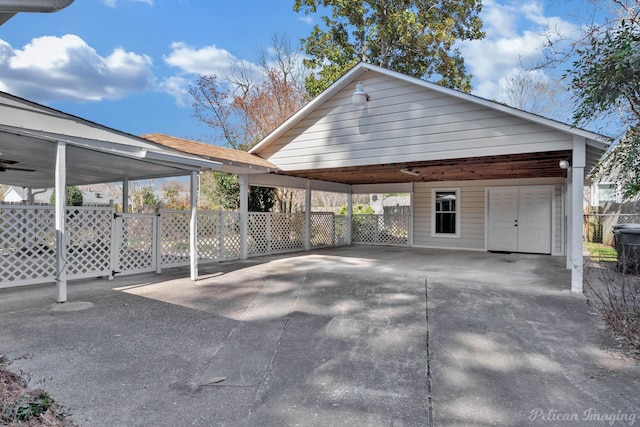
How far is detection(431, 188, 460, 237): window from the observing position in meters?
12.3

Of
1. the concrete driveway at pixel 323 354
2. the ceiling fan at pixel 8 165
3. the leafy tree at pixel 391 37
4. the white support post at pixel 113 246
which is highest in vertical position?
the leafy tree at pixel 391 37

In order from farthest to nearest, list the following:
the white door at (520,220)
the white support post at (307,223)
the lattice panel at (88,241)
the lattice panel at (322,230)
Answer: the lattice panel at (322,230), the white support post at (307,223), the white door at (520,220), the lattice panel at (88,241)

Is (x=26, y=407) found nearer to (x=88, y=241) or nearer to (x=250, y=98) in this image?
(x=88, y=241)

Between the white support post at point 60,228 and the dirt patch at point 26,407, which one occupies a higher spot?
the white support post at point 60,228

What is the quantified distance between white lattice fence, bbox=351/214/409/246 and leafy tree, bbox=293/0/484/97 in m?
5.85

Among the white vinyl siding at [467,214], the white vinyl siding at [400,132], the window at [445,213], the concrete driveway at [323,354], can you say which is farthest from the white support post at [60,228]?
the window at [445,213]

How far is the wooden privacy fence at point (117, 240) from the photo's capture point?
5.82 m

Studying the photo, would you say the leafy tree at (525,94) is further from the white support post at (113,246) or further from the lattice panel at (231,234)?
the white support post at (113,246)

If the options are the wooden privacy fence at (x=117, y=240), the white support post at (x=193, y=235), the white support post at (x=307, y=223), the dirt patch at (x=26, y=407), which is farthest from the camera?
the white support post at (x=307, y=223)

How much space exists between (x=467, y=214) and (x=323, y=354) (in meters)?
10.0

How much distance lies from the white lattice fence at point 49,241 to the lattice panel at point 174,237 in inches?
45.2

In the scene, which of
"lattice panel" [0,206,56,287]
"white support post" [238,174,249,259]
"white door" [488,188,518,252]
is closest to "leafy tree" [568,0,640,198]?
"white door" [488,188,518,252]

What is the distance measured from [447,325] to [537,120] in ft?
12.8

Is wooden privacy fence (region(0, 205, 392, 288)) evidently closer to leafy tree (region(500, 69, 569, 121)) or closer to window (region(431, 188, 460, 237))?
window (region(431, 188, 460, 237))
